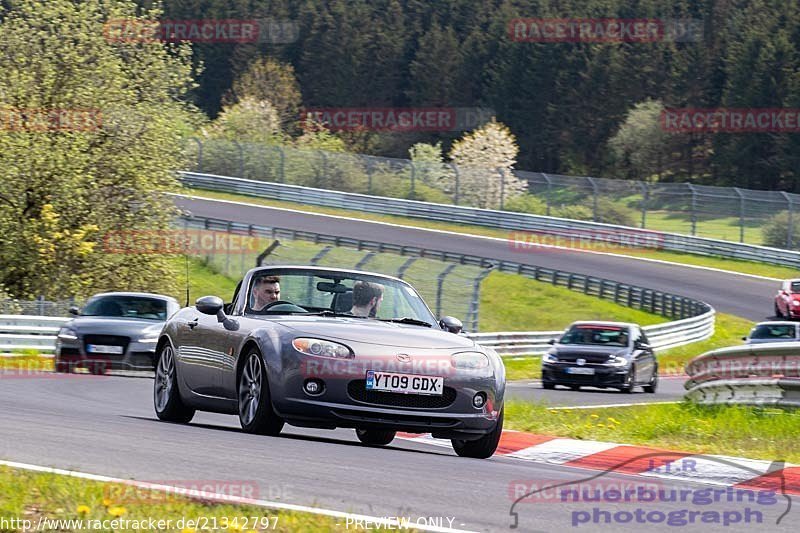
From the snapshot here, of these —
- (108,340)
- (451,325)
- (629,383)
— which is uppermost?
(451,325)

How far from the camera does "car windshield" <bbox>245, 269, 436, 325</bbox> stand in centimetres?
1056

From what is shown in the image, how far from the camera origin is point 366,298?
1065 cm

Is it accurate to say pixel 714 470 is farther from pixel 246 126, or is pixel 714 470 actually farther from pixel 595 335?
pixel 246 126

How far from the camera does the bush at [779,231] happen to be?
186 ft

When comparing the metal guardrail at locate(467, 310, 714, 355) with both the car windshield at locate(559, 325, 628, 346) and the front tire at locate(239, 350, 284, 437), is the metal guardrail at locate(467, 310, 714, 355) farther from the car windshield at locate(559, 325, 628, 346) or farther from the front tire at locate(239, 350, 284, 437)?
the front tire at locate(239, 350, 284, 437)

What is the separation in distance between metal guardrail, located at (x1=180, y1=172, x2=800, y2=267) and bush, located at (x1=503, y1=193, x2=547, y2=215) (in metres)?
2.31

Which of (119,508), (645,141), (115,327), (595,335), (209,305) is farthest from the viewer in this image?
(645,141)

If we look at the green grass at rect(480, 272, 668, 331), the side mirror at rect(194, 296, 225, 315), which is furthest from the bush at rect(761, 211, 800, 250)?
the side mirror at rect(194, 296, 225, 315)

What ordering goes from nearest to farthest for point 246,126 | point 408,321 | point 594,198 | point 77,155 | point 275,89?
point 408,321 → point 77,155 → point 594,198 → point 246,126 → point 275,89

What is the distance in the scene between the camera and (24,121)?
32719 millimetres

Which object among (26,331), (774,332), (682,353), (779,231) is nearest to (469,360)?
(774,332)

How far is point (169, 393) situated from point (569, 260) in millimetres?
44278

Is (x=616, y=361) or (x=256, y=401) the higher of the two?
(x=256, y=401)

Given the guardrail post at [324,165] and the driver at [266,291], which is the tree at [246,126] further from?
the driver at [266,291]
